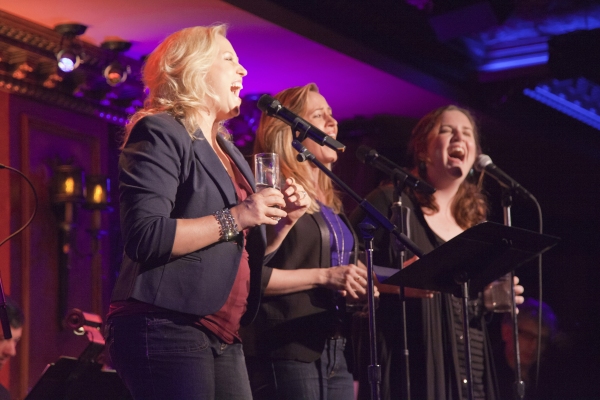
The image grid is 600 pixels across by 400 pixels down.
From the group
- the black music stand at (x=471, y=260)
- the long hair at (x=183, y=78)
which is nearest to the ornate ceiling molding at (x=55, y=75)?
the long hair at (x=183, y=78)

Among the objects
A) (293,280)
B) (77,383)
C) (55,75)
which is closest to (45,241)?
(55,75)

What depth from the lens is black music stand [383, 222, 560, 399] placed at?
2869 mm

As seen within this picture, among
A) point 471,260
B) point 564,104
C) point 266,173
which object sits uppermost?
point 564,104

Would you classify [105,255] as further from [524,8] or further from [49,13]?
[524,8]

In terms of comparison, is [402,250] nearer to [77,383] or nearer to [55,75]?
[77,383]

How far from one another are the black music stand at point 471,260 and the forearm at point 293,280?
0.34 metres

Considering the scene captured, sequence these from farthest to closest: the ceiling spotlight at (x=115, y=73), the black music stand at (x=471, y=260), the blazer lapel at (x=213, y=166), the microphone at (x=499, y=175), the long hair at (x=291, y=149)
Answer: the ceiling spotlight at (x=115, y=73) → the microphone at (x=499, y=175) → the long hair at (x=291, y=149) → the black music stand at (x=471, y=260) → the blazer lapel at (x=213, y=166)

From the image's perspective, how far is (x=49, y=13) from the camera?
5285 millimetres

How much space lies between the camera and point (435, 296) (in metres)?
3.57

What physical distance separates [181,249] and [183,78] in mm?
574

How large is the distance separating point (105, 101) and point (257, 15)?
1.57 m

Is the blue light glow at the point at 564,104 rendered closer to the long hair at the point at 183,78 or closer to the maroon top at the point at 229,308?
the long hair at the point at 183,78

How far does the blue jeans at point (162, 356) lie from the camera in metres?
2.09

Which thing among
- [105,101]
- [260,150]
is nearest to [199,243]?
[260,150]
